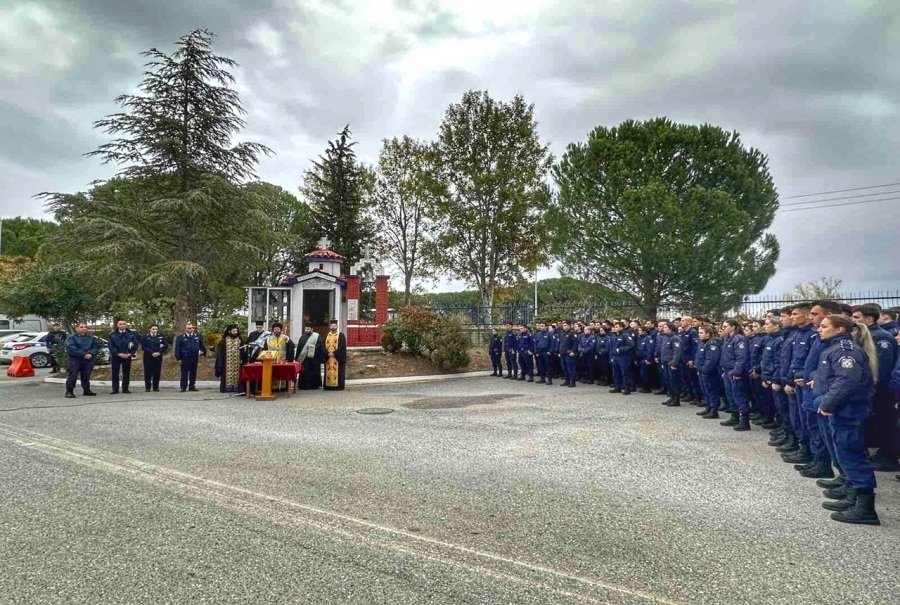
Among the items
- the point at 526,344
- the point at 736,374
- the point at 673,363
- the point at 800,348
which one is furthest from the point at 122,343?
the point at 800,348

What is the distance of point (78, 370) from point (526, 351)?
444 inches

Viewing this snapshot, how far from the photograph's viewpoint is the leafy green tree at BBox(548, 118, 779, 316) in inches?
831

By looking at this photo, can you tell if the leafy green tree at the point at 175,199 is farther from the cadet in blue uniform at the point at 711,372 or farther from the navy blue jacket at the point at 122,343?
the cadet in blue uniform at the point at 711,372

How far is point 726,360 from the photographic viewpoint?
8.71m

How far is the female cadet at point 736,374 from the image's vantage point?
27.2 feet

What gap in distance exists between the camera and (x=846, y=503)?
4.62 m

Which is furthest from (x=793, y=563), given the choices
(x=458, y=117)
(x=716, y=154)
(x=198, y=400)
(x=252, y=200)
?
(x=458, y=117)

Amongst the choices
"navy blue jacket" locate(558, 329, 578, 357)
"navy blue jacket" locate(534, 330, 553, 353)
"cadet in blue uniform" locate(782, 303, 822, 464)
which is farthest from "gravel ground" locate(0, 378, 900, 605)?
"navy blue jacket" locate(534, 330, 553, 353)

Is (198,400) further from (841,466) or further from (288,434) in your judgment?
(841,466)

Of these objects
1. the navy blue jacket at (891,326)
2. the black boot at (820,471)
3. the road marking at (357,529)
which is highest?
the navy blue jacket at (891,326)

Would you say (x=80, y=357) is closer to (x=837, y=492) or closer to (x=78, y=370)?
(x=78, y=370)

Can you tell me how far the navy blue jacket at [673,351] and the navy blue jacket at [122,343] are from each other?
39.9ft

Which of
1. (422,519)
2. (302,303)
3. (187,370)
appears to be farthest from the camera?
(302,303)

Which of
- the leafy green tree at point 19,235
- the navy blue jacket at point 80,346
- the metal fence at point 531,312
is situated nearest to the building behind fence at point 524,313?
the metal fence at point 531,312
